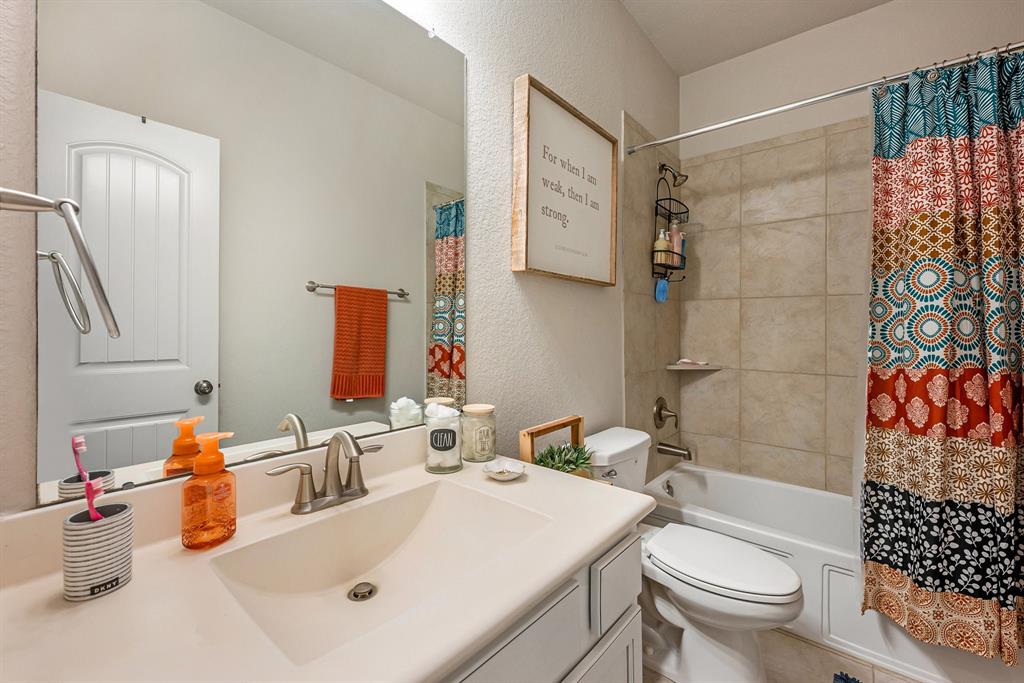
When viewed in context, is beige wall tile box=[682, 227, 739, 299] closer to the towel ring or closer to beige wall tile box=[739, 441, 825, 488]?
beige wall tile box=[739, 441, 825, 488]

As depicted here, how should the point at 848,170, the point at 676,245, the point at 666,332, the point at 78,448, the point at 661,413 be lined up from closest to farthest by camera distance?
the point at 78,448, the point at 848,170, the point at 676,245, the point at 661,413, the point at 666,332

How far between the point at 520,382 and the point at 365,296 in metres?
0.54

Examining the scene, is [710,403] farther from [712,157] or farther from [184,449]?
[184,449]

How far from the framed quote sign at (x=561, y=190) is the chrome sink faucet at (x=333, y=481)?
0.69 m

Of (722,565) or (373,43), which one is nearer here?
(373,43)

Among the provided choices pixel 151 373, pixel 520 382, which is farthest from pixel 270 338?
pixel 520 382

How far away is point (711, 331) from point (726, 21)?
1425mm

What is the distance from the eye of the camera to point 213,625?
458mm

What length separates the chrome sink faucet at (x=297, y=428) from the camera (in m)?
0.81

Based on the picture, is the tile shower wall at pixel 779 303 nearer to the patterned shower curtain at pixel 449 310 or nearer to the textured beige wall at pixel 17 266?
the patterned shower curtain at pixel 449 310

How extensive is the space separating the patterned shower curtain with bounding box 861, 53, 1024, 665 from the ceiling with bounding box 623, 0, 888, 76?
2.33 feet

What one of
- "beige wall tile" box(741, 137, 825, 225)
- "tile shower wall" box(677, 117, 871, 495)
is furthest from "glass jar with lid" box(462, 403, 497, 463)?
"beige wall tile" box(741, 137, 825, 225)

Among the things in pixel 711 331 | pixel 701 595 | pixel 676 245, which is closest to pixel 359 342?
Answer: pixel 701 595

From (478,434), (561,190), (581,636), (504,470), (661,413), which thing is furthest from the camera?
(661,413)
